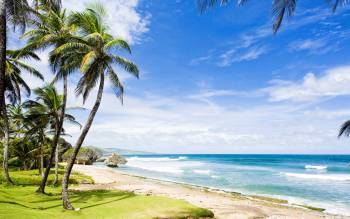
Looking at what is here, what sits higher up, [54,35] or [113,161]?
[54,35]

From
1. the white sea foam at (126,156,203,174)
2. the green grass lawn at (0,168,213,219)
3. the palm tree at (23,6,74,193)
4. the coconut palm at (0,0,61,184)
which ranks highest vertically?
the palm tree at (23,6,74,193)

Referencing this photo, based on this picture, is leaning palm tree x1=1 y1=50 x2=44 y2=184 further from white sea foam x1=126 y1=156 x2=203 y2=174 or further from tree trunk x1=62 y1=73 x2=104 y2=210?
white sea foam x1=126 y1=156 x2=203 y2=174

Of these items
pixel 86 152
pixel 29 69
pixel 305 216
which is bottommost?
pixel 305 216

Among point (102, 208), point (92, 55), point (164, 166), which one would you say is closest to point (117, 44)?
point (92, 55)

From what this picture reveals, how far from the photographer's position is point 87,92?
51.4 feet

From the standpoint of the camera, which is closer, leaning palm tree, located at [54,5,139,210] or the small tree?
leaning palm tree, located at [54,5,139,210]

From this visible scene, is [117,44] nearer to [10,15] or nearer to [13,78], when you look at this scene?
[10,15]

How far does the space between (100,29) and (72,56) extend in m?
2.17

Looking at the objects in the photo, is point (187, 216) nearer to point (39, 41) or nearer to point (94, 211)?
point (94, 211)

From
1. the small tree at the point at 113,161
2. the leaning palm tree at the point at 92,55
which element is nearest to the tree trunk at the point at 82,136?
the leaning palm tree at the point at 92,55

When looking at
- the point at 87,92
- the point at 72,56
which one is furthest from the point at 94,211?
the point at 72,56

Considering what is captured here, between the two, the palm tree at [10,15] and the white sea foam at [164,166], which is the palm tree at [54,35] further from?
the white sea foam at [164,166]

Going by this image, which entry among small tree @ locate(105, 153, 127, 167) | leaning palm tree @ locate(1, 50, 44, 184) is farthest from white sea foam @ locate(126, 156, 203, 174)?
leaning palm tree @ locate(1, 50, 44, 184)

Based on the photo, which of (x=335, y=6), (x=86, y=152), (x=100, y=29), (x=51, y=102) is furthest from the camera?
(x=86, y=152)
